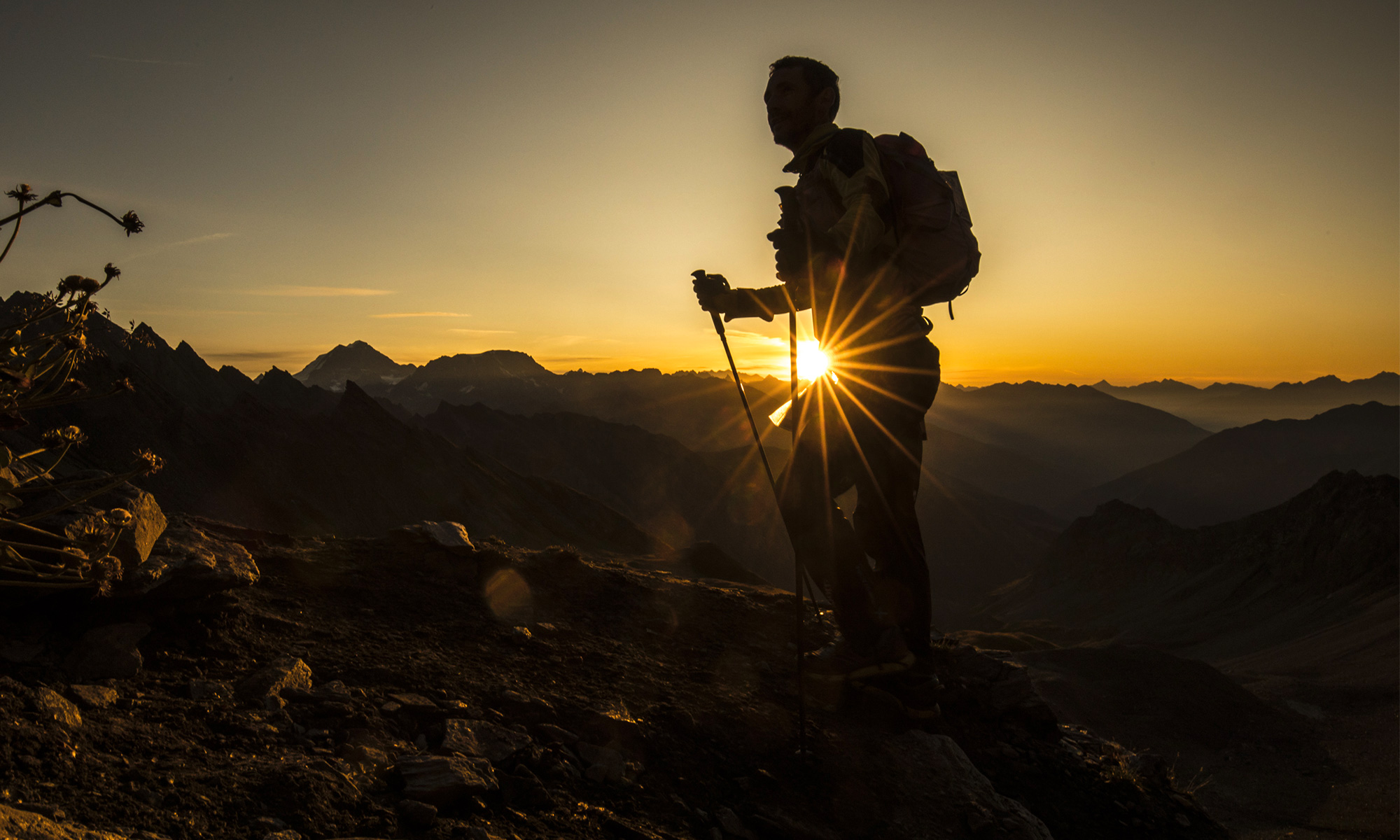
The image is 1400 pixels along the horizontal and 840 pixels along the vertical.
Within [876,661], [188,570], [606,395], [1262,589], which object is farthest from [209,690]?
[606,395]

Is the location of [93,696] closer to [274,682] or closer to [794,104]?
[274,682]

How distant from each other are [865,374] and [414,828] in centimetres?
245

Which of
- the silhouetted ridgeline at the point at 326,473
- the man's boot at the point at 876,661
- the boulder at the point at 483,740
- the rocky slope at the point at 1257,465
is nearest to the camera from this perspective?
the boulder at the point at 483,740

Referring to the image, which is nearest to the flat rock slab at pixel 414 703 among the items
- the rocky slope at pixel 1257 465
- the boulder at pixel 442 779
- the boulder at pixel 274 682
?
the boulder at pixel 274 682

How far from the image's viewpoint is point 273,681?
8.32ft

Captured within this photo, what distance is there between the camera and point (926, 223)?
3193 mm

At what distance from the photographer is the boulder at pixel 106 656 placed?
2.41 m

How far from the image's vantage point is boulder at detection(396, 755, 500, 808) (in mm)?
2107

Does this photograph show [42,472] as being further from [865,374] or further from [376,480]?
[376,480]

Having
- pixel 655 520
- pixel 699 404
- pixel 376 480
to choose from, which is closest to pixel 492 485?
pixel 376 480

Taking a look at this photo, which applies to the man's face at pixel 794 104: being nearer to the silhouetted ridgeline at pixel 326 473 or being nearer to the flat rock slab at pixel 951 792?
the flat rock slab at pixel 951 792

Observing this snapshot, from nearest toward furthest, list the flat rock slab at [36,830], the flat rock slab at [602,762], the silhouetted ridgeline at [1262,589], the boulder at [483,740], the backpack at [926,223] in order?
1. the flat rock slab at [36,830]
2. the boulder at [483,740]
3. the flat rock slab at [602,762]
4. the backpack at [926,223]
5. the silhouetted ridgeline at [1262,589]

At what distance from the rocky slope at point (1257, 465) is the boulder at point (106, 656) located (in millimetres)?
155114

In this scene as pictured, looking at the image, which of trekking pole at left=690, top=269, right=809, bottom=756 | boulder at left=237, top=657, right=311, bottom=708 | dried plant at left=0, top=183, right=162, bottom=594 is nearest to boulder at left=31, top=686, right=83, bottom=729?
dried plant at left=0, top=183, right=162, bottom=594
